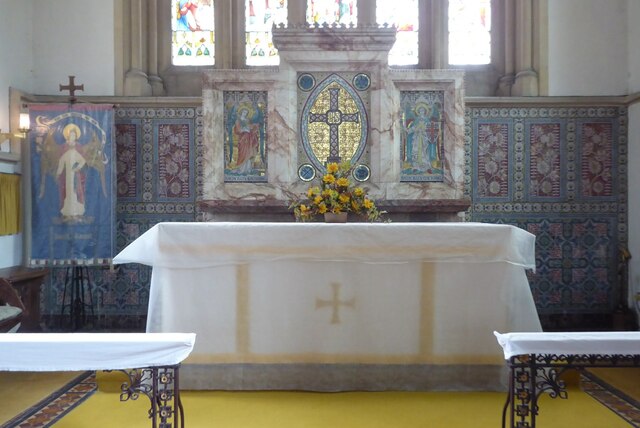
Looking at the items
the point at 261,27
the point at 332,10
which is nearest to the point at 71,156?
the point at 261,27

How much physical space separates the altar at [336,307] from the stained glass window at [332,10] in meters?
4.51

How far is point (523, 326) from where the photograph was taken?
14.2 feet

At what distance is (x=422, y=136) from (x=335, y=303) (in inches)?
108

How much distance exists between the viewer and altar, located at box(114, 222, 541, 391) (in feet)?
14.2

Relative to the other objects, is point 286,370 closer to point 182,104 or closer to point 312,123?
point 312,123

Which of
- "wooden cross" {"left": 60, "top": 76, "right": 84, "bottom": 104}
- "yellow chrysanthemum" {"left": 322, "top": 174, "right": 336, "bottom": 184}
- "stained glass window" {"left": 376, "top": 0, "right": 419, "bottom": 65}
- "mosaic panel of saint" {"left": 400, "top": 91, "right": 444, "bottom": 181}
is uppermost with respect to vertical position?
"stained glass window" {"left": 376, "top": 0, "right": 419, "bottom": 65}

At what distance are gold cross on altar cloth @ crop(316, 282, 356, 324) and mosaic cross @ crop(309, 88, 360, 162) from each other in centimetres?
231

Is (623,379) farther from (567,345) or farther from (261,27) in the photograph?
(261,27)

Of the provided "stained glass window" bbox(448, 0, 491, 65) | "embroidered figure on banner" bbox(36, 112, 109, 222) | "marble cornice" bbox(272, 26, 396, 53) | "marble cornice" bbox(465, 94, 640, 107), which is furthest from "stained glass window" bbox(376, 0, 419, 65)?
"embroidered figure on banner" bbox(36, 112, 109, 222)

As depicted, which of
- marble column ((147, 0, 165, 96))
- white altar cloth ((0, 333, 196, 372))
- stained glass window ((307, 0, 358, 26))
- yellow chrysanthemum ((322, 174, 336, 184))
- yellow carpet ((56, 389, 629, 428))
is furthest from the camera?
stained glass window ((307, 0, 358, 26))

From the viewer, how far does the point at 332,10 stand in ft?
26.1

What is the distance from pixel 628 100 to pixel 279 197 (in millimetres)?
4550

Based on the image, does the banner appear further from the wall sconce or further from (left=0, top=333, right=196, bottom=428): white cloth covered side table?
(left=0, top=333, right=196, bottom=428): white cloth covered side table

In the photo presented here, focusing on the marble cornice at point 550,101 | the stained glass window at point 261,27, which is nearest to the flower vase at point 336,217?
the marble cornice at point 550,101
